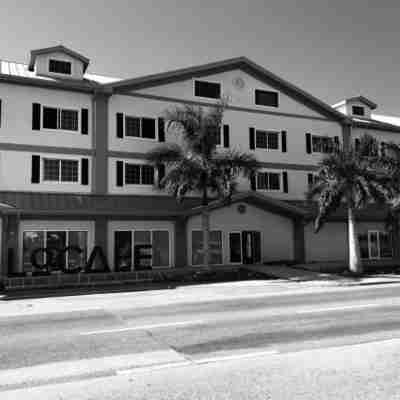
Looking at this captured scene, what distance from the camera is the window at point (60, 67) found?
25109 mm

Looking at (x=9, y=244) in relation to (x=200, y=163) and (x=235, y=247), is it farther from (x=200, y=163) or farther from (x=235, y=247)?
(x=235, y=247)

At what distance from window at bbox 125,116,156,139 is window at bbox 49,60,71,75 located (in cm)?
465

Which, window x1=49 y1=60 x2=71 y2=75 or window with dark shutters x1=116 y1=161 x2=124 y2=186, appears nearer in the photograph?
window with dark shutters x1=116 y1=161 x2=124 y2=186

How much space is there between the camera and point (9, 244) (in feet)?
72.1

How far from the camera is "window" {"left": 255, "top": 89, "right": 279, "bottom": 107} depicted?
1160 inches

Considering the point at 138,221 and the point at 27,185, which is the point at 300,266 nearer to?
the point at 138,221

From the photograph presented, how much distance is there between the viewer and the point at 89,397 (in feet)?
19.4

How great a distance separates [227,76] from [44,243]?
53.8 ft

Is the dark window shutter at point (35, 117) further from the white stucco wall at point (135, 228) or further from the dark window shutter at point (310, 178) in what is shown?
the dark window shutter at point (310, 178)

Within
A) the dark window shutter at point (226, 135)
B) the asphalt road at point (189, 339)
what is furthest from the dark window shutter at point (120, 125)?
the asphalt road at point (189, 339)

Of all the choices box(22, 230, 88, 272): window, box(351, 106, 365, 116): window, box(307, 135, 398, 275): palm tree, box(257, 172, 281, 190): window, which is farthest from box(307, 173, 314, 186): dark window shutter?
box(22, 230, 88, 272): window

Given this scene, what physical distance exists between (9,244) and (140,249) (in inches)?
285

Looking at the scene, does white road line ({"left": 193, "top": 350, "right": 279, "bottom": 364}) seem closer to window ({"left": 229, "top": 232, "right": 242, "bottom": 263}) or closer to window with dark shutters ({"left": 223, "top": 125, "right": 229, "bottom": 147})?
window ({"left": 229, "top": 232, "right": 242, "bottom": 263})

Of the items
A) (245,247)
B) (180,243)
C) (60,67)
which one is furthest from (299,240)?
(60,67)
